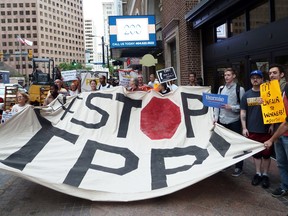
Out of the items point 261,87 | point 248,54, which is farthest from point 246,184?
point 248,54

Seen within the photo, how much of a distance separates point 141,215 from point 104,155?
119 cm

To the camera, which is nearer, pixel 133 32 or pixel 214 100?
pixel 214 100

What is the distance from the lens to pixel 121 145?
5398 mm

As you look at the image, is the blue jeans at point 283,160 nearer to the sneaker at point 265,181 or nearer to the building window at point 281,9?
the sneaker at point 265,181

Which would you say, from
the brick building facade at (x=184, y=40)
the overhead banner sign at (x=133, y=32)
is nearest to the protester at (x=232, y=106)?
the brick building facade at (x=184, y=40)

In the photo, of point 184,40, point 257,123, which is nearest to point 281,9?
point 257,123

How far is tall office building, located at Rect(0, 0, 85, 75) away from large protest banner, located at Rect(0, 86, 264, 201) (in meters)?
128

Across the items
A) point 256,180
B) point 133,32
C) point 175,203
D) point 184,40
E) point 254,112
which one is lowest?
point 175,203

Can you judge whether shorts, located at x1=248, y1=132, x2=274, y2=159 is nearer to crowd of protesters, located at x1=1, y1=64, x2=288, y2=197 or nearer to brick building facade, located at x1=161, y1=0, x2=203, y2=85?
crowd of protesters, located at x1=1, y1=64, x2=288, y2=197

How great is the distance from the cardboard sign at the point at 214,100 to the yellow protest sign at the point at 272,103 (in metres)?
0.89

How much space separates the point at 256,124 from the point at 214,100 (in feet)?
2.70

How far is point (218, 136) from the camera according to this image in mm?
5215

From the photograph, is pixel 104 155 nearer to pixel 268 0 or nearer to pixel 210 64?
pixel 268 0

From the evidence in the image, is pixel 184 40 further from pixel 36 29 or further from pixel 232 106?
pixel 36 29
